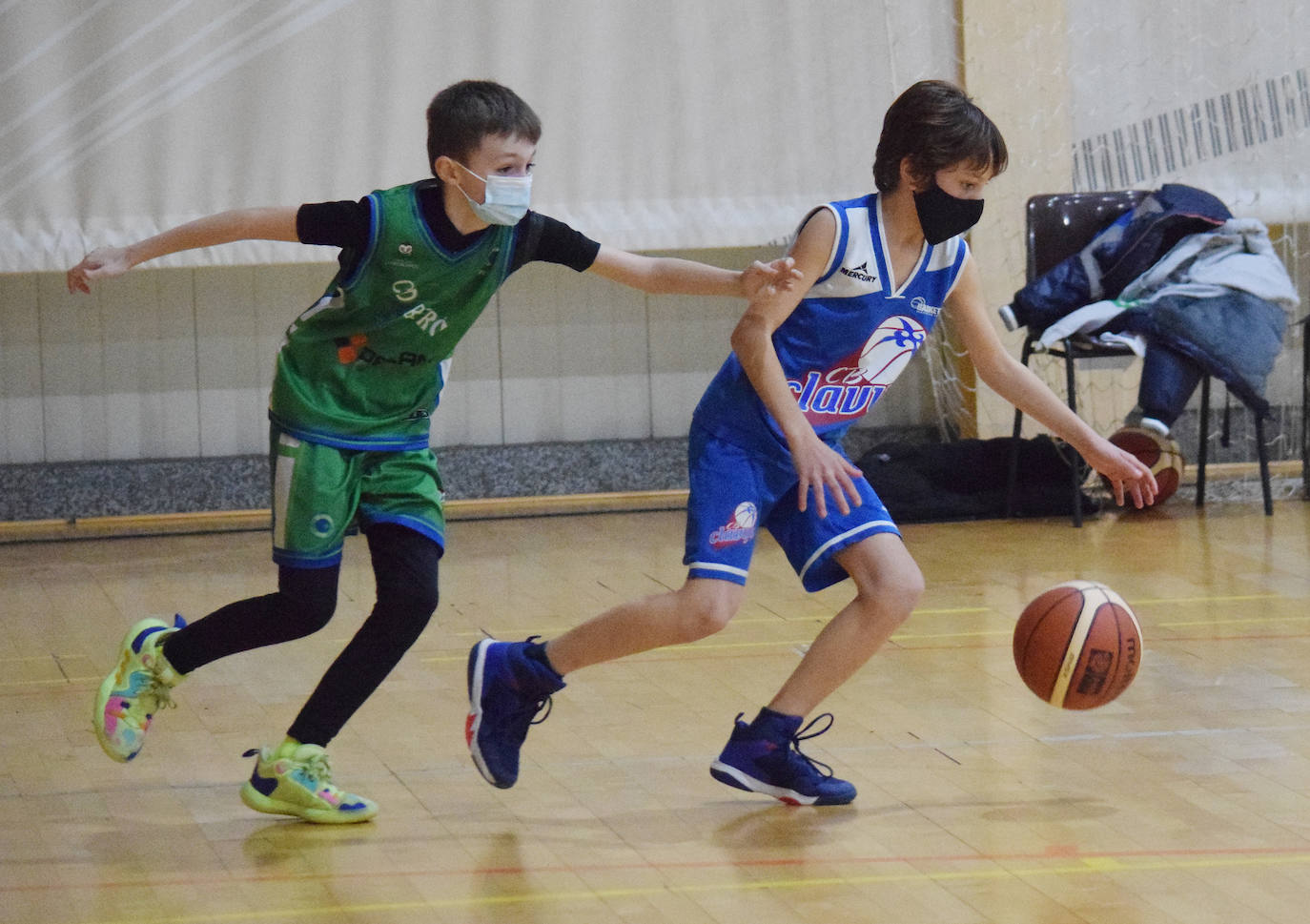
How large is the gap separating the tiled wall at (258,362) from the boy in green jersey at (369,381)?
4.41 meters

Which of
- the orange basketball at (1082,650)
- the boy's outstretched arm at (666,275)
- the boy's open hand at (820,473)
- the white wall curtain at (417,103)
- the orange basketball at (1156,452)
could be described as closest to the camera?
the boy's open hand at (820,473)

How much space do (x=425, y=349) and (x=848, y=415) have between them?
80cm

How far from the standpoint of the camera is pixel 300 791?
10.1 ft

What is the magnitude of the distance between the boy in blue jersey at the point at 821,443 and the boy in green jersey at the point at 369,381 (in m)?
0.16

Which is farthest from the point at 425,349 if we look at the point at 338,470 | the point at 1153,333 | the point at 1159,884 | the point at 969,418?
the point at 969,418

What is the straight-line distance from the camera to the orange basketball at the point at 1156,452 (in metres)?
6.87

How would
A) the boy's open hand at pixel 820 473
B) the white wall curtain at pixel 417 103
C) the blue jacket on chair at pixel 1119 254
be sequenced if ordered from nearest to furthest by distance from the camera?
the boy's open hand at pixel 820 473 → the blue jacket on chair at pixel 1119 254 → the white wall curtain at pixel 417 103

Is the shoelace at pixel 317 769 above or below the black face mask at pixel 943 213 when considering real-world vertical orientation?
below

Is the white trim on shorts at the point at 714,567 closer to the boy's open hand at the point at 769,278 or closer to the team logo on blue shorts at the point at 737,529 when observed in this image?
the team logo on blue shorts at the point at 737,529

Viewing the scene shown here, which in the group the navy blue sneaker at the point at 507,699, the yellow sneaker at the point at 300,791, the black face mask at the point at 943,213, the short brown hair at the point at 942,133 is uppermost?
the short brown hair at the point at 942,133

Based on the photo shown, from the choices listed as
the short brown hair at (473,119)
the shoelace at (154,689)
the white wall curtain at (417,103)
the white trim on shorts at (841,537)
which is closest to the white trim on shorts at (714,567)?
the white trim on shorts at (841,537)

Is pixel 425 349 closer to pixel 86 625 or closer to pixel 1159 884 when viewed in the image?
pixel 1159 884

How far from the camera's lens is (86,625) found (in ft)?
16.8

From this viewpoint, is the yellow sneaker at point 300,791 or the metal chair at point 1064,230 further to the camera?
the metal chair at point 1064,230
